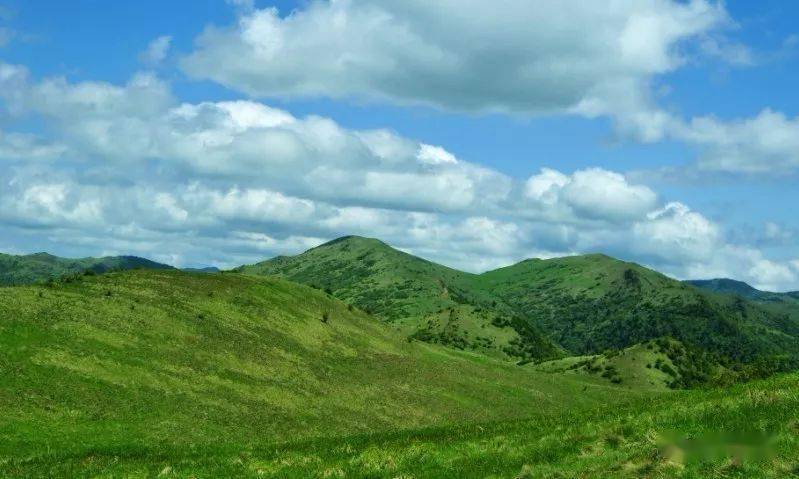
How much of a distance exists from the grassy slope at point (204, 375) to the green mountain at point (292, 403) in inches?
9.2

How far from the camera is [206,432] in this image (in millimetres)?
52188

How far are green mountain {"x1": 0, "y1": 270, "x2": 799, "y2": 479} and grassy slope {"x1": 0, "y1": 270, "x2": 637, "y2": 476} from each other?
23cm

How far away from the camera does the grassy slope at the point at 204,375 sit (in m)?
44.5

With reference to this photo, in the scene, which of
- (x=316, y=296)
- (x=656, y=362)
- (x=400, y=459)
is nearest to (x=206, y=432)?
(x=400, y=459)

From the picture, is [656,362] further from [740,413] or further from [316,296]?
[740,413]

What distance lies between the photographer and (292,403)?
229 ft

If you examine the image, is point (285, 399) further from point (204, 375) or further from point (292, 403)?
point (204, 375)

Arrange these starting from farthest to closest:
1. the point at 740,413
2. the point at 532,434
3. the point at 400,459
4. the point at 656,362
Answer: the point at 656,362
the point at 532,434
the point at 400,459
the point at 740,413

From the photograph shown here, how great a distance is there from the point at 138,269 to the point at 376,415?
45.4m

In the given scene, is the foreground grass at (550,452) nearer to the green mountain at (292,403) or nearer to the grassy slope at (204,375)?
the green mountain at (292,403)

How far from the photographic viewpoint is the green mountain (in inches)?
772

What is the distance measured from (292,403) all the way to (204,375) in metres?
9.68

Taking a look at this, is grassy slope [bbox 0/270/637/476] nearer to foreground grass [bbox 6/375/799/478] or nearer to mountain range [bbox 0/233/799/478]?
mountain range [bbox 0/233/799/478]

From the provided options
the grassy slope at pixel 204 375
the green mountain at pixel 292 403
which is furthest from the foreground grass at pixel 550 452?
the grassy slope at pixel 204 375
